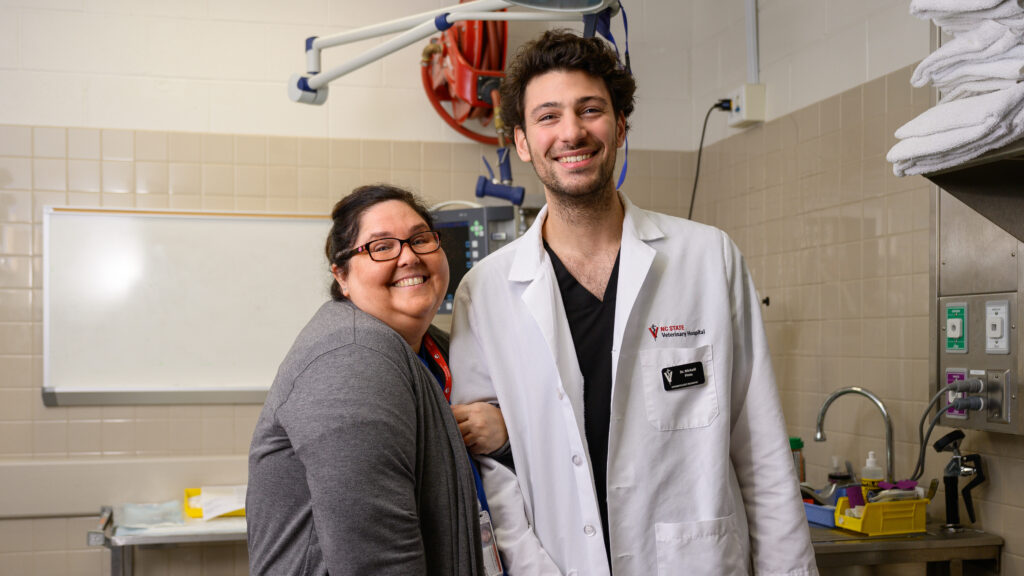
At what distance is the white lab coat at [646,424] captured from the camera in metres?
1.56

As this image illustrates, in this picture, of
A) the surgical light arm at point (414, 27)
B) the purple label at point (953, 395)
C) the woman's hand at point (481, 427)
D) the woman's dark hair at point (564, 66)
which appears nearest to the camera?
the woman's hand at point (481, 427)

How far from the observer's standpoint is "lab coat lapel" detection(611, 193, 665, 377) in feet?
5.24

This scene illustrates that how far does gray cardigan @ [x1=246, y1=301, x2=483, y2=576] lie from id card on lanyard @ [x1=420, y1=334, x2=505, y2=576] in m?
0.07

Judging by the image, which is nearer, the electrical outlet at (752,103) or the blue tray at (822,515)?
the blue tray at (822,515)

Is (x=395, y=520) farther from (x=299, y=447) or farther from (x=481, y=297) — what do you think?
(x=481, y=297)

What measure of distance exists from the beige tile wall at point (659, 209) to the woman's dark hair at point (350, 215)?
5.49ft

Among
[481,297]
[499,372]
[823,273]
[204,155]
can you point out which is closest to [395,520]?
[499,372]

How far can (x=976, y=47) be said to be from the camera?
168cm

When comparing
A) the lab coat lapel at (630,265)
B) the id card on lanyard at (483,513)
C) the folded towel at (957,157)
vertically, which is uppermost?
the folded towel at (957,157)

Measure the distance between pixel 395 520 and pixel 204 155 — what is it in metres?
2.58

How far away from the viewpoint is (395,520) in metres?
1.20

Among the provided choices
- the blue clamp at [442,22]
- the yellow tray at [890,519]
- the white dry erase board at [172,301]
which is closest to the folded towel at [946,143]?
the yellow tray at [890,519]

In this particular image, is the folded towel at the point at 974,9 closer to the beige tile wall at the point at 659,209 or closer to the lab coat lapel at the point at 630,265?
the lab coat lapel at the point at 630,265

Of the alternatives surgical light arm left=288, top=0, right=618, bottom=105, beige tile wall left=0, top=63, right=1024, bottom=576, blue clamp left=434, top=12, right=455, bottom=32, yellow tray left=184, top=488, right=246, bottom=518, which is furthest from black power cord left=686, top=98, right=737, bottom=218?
yellow tray left=184, top=488, right=246, bottom=518
